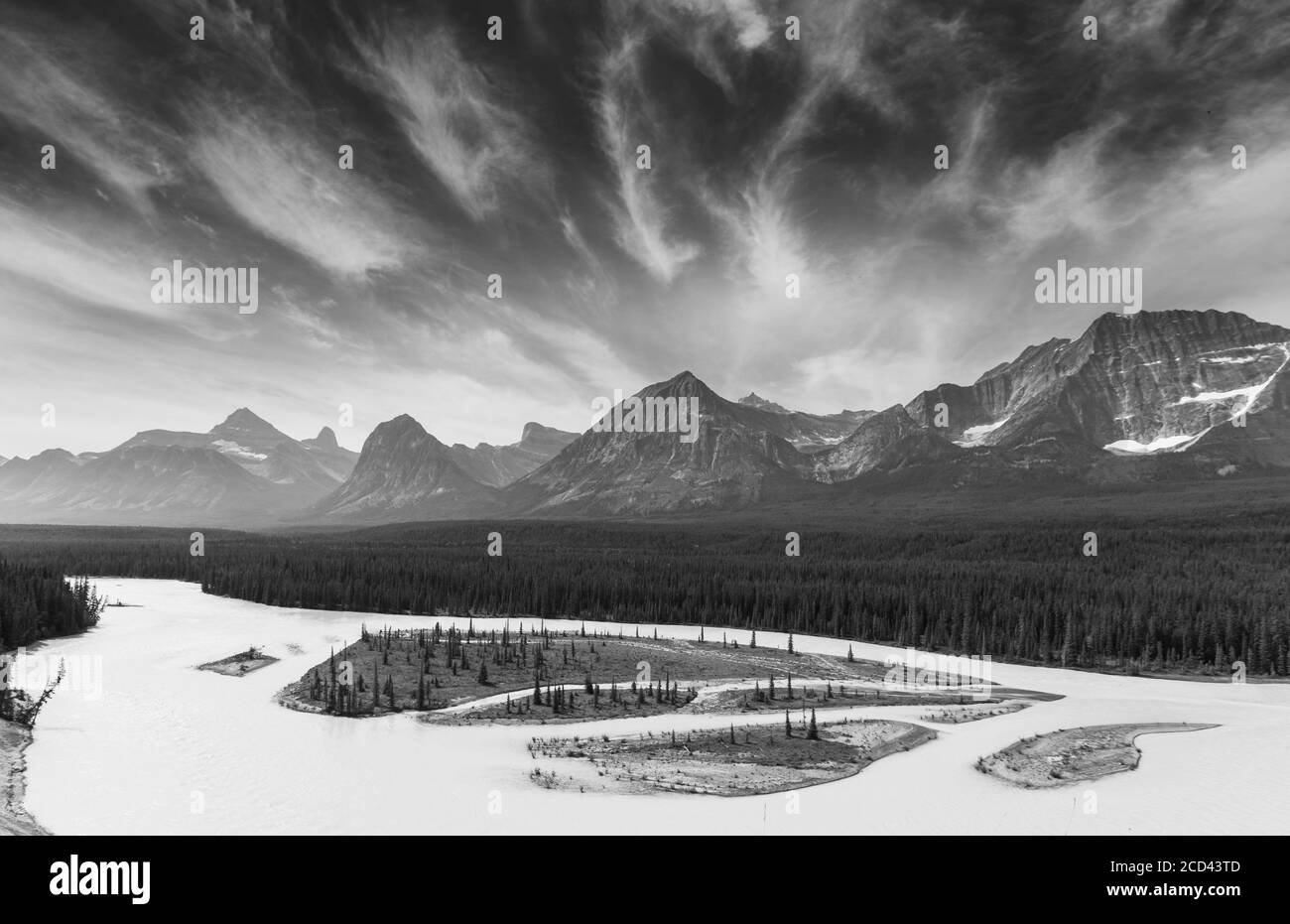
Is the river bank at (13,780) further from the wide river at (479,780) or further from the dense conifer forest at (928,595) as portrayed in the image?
the dense conifer forest at (928,595)

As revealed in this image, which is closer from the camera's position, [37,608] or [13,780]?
[13,780]

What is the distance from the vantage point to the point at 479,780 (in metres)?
44.8

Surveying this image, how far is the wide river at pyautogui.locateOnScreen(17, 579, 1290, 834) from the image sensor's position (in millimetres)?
38094

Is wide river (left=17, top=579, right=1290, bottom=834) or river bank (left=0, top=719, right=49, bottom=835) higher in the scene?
river bank (left=0, top=719, right=49, bottom=835)

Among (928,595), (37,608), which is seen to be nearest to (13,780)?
(37,608)

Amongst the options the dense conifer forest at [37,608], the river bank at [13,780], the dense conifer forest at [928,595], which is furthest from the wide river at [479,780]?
the dense conifer forest at [928,595]

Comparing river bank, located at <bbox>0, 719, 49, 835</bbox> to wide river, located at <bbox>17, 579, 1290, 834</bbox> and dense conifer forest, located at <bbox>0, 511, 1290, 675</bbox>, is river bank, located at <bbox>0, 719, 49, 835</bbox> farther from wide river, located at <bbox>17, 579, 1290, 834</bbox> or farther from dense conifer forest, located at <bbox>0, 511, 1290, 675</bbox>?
dense conifer forest, located at <bbox>0, 511, 1290, 675</bbox>

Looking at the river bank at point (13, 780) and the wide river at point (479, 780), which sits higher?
the river bank at point (13, 780)

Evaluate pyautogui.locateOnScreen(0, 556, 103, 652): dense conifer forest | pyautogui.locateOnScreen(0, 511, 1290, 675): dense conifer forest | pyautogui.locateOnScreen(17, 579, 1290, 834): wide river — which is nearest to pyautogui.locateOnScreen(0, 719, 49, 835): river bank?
→ pyautogui.locateOnScreen(17, 579, 1290, 834): wide river

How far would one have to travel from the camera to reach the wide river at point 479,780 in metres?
38.1

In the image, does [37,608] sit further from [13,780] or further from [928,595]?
[928,595]
